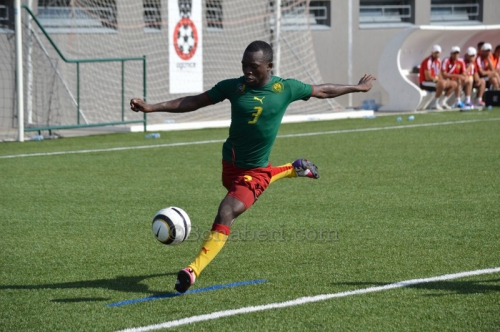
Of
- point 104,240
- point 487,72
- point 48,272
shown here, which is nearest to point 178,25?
point 487,72

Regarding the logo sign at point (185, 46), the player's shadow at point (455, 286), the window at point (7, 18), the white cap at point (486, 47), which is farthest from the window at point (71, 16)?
the player's shadow at point (455, 286)

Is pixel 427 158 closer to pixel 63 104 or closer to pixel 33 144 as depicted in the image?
pixel 33 144

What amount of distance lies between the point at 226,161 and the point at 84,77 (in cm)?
1268

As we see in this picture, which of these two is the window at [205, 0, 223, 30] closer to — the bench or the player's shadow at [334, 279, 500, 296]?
Result: the bench

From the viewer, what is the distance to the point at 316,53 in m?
24.7

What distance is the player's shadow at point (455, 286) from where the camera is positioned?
19.8 ft

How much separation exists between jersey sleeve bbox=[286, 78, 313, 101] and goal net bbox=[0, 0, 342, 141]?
411 inches

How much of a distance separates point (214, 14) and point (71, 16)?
3.62m

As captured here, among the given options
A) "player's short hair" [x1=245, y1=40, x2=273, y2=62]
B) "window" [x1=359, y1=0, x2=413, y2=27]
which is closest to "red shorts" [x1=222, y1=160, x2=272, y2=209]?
"player's short hair" [x1=245, y1=40, x2=273, y2=62]

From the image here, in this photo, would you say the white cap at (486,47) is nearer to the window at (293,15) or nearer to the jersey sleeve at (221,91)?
the window at (293,15)

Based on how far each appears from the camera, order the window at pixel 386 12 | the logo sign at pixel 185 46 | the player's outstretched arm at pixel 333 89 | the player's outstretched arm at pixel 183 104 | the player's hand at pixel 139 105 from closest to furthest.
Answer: the player's hand at pixel 139 105, the player's outstretched arm at pixel 183 104, the player's outstretched arm at pixel 333 89, the logo sign at pixel 185 46, the window at pixel 386 12

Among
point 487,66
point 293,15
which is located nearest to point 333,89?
point 293,15

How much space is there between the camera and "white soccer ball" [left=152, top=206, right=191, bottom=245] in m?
6.27

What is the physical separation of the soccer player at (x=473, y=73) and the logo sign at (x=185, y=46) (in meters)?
7.63
